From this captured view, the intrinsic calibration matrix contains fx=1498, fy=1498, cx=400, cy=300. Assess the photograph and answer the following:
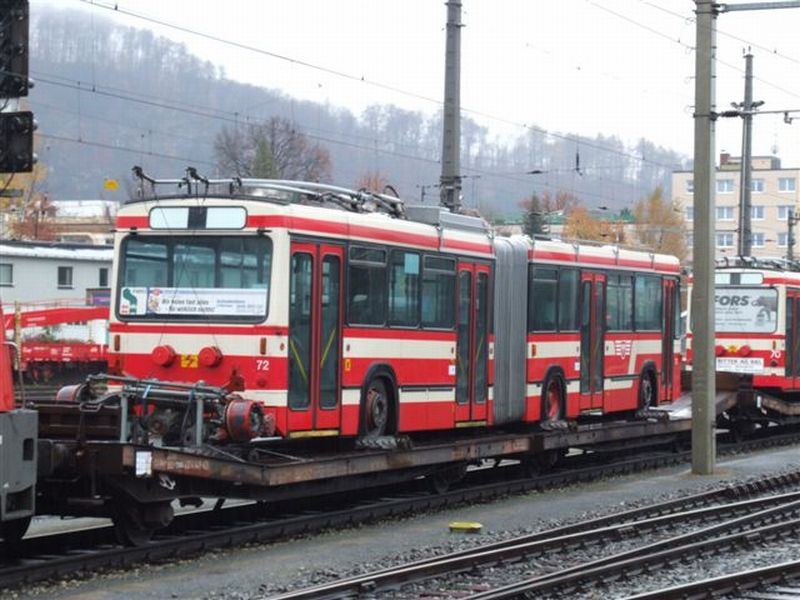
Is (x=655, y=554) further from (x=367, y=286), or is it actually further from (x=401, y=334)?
(x=401, y=334)

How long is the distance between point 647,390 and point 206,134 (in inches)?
5600

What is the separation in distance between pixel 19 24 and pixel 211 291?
4.28 m

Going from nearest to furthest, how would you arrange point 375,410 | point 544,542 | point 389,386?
point 544,542 < point 375,410 < point 389,386

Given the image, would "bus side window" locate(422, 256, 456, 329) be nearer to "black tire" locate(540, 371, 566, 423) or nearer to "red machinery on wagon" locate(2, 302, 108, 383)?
"black tire" locate(540, 371, 566, 423)

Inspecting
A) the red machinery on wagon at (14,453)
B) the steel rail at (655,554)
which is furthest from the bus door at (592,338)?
the red machinery on wagon at (14,453)

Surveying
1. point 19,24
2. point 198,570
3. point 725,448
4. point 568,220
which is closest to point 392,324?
point 198,570

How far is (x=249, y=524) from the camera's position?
1603 centimetres

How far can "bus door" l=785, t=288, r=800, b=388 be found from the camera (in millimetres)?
31188

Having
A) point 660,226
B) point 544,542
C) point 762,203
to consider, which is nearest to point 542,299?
point 544,542

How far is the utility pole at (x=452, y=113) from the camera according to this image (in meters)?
23.2

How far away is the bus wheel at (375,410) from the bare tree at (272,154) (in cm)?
6598

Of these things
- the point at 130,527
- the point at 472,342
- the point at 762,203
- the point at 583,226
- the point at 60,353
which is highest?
the point at 762,203

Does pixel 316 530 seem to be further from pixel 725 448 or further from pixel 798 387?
pixel 798 387

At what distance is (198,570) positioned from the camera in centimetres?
1327
